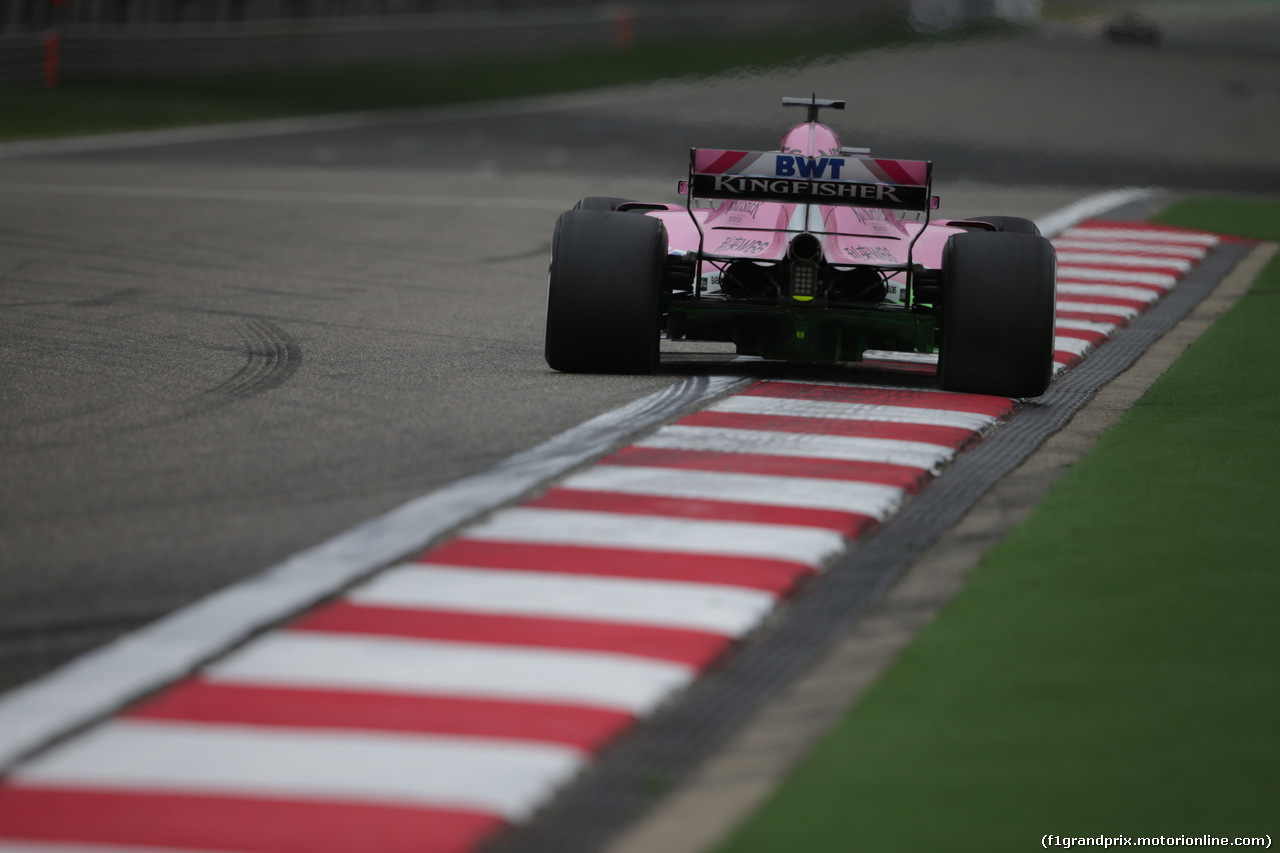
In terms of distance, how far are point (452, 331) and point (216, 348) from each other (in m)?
1.42

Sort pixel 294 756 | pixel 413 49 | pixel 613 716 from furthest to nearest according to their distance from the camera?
1. pixel 413 49
2. pixel 613 716
3. pixel 294 756

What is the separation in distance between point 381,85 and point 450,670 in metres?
31.5

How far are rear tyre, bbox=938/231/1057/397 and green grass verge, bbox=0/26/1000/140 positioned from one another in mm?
16679

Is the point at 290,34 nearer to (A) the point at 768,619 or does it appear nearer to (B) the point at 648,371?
(B) the point at 648,371

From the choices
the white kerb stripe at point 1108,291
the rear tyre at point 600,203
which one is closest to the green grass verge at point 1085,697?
the rear tyre at point 600,203

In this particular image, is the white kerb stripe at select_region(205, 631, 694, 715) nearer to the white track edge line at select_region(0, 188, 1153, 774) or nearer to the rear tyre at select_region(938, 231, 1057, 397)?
the white track edge line at select_region(0, 188, 1153, 774)

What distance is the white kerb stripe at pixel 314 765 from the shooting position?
378cm

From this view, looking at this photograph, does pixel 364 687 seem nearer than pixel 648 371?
Yes

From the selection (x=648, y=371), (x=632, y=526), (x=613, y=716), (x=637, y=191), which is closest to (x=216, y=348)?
(x=648, y=371)

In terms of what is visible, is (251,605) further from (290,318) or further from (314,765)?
(290,318)

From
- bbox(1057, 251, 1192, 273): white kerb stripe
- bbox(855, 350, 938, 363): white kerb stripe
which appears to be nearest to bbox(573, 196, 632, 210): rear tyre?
bbox(855, 350, 938, 363): white kerb stripe

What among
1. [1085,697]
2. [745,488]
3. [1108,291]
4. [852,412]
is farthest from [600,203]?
[1085,697]

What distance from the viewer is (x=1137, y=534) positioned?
600 cm

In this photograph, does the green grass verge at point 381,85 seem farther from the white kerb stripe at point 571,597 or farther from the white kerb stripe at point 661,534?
the white kerb stripe at point 571,597
